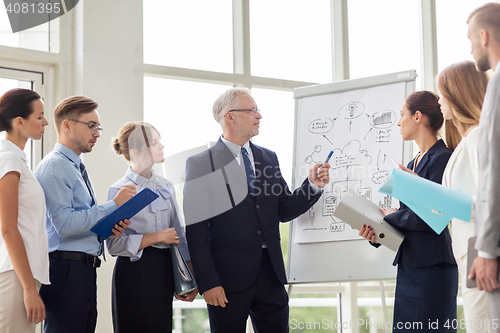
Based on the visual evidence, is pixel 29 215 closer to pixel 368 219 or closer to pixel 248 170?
pixel 248 170

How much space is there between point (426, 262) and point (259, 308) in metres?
0.85

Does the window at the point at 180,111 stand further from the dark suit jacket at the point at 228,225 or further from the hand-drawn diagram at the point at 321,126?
the dark suit jacket at the point at 228,225

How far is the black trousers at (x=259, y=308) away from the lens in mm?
2340

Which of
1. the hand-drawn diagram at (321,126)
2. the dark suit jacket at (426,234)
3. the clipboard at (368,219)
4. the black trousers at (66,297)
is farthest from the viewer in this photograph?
the hand-drawn diagram at (321,126)

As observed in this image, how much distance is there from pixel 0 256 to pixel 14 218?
0.53ft

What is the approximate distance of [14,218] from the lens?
1878 mm

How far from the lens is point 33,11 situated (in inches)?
136

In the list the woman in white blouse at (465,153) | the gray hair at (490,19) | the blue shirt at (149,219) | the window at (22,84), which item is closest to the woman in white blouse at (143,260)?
the blue shirt at (149,219)

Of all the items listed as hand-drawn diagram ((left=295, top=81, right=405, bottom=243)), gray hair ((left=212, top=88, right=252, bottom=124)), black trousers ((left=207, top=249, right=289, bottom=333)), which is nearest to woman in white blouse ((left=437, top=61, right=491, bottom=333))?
hand-drawn diagram ((left=295, top=81, right=405, bottom=243))

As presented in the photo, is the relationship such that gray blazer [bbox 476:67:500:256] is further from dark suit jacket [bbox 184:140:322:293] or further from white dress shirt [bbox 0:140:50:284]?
Answer: white dress shirt [bbox 0:140:50:284]

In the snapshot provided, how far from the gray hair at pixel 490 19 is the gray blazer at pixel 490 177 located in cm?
22

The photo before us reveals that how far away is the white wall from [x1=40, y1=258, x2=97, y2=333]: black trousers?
3.81ft

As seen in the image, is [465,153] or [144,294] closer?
[465,153]

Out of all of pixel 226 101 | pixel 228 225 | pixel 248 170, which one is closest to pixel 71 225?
pixel 228 225
